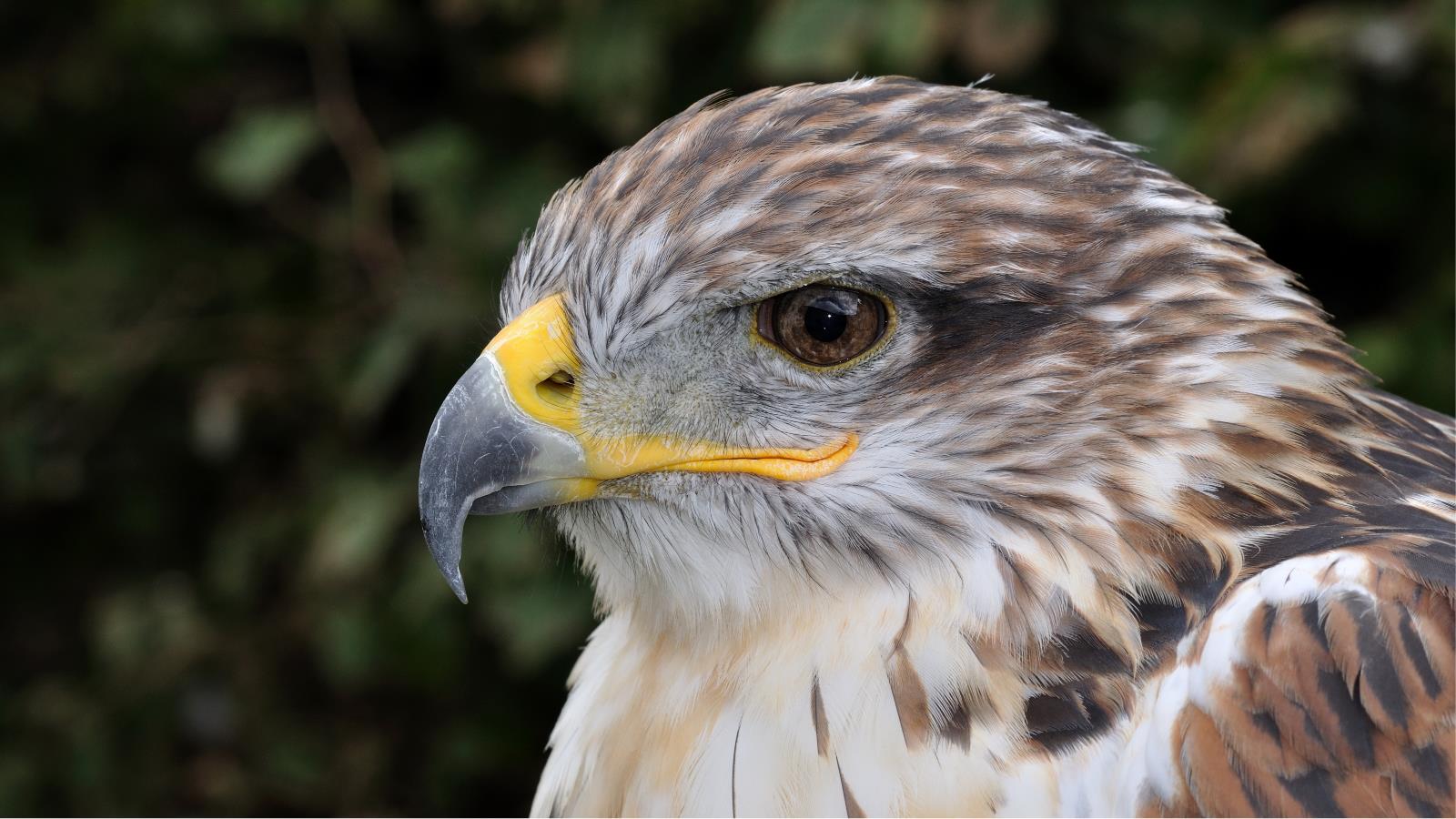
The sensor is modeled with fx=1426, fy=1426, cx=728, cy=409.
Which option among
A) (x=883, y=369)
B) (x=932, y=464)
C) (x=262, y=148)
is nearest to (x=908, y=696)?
(x=932, y=464)

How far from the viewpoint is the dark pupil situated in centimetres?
166

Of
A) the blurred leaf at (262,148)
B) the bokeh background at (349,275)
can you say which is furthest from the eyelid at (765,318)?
the blurred leaf at (262,148)

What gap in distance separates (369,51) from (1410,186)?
2763mm

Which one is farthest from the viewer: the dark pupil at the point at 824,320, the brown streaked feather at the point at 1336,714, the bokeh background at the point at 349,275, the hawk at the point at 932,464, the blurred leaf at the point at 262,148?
the blurred leaf at the point at 262,148

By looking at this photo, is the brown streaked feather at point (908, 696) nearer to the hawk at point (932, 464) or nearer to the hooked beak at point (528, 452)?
the hawk at point (932, 464)

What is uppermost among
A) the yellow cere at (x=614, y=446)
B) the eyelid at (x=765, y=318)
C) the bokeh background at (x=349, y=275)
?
the eyelid at (x=765, y=318)

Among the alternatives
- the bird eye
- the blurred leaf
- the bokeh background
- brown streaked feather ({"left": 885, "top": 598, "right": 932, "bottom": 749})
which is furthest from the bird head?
the blurred leaf

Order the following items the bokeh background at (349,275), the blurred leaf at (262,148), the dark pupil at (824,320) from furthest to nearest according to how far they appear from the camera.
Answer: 1. the blurred leaf at (262,148)
2. the bokeh background at (349,275)
3. the dark pupil at (824,320)

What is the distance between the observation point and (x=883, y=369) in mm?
1679

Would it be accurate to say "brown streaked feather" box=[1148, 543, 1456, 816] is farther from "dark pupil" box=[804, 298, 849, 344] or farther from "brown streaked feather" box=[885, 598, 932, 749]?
"dark pupil" box=[804, 298, 849, 344]

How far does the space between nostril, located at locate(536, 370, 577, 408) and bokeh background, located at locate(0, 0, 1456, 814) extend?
114 cm

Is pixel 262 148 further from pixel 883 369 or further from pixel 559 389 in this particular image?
pixel 883 369

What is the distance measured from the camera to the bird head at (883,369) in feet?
5.39

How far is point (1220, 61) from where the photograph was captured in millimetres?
3059
